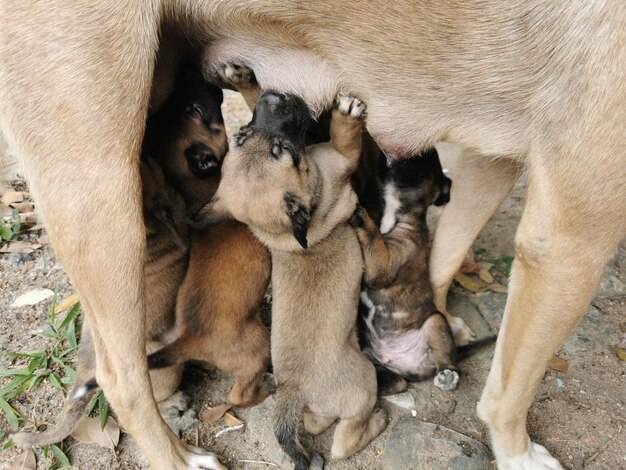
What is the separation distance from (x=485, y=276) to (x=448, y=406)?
3.18 feet

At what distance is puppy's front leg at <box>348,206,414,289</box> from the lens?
283 centimetres

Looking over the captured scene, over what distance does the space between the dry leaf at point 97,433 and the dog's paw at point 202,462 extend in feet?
1.19

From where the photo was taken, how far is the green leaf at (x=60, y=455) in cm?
266

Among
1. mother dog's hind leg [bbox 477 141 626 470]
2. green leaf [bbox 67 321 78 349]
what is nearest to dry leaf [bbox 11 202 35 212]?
green leaf [bbox 67 321 78 349]

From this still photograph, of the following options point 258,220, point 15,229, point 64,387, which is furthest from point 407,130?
point 15,229

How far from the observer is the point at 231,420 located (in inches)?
112

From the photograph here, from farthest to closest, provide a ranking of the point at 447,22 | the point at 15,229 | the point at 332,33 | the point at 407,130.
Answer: the point at 15,229 → the point at 407,130 → the point at 332,33 → the point at 447,22

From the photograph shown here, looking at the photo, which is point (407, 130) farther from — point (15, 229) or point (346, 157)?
point (15, 229)

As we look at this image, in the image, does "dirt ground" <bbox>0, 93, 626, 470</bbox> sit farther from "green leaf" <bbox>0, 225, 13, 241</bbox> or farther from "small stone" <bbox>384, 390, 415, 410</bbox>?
"green leaf" <bbox>0, 225, 13, 241</bbox>

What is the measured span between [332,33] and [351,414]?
4.78ft

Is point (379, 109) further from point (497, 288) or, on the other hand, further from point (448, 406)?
point (497, 288)

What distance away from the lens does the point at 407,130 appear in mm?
2461

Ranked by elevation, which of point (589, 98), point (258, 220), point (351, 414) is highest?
point (589, 98)

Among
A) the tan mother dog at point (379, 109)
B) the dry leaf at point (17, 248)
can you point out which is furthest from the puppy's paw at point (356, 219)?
the dry leaf at point (17, 248)
